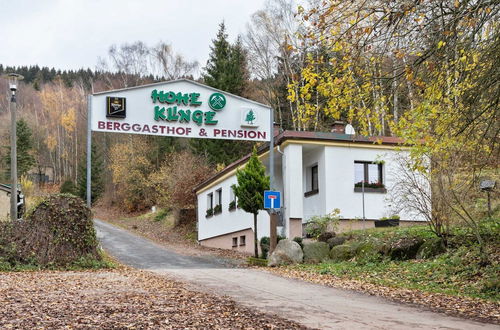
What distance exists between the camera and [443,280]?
38.8 ft

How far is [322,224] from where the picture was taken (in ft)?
66.4

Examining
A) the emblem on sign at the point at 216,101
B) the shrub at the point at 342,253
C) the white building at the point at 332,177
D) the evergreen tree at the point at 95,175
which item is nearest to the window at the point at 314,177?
the white building at the point at 332,177

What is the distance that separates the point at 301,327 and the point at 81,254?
10338 millimetres

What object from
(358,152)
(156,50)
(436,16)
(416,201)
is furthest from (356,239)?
(156,50)

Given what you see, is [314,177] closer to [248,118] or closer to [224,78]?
[248,118]

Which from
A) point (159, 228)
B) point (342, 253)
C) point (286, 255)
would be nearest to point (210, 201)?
point (159, 228)

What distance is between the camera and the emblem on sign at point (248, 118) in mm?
19109

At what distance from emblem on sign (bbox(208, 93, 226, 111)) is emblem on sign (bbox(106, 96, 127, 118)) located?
2764 mm

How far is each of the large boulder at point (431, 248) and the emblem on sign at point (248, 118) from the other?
23.8 ft

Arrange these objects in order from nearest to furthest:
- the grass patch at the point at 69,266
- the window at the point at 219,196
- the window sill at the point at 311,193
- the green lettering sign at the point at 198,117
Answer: the grass patch at the point at 69,266 → the green lettering sign at the point at 198,117 → the window sill at the point at 311,193 → the window at the point at 219,196

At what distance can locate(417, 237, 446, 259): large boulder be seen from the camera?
45.8 ft

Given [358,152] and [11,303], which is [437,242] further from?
[11,303]

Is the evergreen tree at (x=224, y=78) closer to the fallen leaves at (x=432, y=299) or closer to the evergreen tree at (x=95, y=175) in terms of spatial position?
the evergreen tree at (x=95, y=175)

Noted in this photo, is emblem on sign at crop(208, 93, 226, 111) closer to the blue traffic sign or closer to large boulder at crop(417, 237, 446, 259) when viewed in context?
the blue traffic sign
